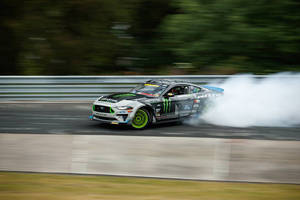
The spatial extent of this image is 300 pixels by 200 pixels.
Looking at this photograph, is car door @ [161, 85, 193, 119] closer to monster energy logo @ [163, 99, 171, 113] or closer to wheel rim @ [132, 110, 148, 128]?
monster energy logo @ [163, 99, 171, 113]

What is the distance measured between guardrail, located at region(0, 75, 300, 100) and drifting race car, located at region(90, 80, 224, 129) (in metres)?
3.42

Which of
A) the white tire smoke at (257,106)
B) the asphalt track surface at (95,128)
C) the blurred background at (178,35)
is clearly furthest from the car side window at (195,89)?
the blurred background at (178,35)

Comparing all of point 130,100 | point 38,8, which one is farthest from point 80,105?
point 38,8

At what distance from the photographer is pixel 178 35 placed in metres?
17.9

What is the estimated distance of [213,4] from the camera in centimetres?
1744

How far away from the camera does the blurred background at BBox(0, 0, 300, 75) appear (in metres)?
17.3

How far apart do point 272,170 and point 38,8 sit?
13.6m

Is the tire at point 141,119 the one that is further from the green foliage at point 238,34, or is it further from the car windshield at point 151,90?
the green foliage at point 238,34

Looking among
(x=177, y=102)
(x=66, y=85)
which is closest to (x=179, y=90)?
(x=177, y=102)

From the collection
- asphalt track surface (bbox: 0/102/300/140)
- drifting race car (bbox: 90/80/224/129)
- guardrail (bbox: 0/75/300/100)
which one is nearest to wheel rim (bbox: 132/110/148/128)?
drifting race car (bbox: 90/80/224/129)

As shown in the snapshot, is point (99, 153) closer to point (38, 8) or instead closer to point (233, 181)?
point (233, 181)

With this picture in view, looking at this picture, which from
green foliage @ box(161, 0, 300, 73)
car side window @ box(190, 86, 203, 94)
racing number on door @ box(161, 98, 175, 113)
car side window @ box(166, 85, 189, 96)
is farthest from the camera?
green foliage @ box(161, 0, 300, 73)

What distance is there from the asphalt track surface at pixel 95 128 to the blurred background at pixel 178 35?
547 centimetres

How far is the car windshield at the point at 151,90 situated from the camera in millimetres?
10930
